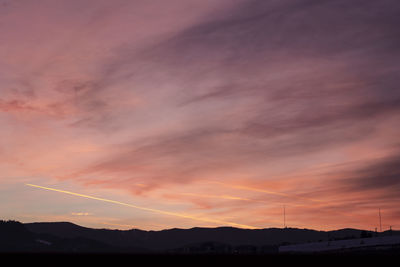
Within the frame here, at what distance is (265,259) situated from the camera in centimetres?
6775

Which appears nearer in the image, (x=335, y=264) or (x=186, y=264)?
(x=186, y=264)

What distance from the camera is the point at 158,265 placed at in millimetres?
52688

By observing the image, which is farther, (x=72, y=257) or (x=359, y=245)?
(x=359, y=245)

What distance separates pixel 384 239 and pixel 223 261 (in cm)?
13708

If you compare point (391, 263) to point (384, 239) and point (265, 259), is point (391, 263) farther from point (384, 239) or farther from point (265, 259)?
point (384, 239)

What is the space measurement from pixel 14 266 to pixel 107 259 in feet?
40.3

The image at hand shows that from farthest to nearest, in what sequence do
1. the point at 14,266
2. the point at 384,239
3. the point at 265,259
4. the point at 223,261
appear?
the point at 384,239 → the point at 265,259 → the point at 223,261 → the point at 14,266

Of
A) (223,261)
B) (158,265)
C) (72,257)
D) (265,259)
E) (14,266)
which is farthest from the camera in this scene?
(265,259)

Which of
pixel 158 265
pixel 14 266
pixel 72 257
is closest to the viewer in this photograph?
pixel 14 266

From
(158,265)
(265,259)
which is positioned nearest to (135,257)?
(158,265)

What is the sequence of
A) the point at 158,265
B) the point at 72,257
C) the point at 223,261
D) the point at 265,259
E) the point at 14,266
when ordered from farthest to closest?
the point at 265,259 < the point at 223,261 < the point at 72,257 < the point at 158,265 < the point at 14,266

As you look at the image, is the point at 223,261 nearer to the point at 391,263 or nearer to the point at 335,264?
the point at 335,264

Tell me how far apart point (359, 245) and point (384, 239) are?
1116 centimetres

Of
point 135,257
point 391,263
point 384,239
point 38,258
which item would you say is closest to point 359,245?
point 384,239
